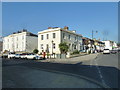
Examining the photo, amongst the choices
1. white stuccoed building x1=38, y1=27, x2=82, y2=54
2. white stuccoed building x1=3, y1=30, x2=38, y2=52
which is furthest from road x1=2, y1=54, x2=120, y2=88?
white stuccoed building x1=3, y1=30, x2=38, y2=52

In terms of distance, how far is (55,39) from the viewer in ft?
122

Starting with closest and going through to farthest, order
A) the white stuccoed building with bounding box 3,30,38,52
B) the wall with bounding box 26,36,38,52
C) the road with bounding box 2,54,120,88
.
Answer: the road with bounding box 2,54,120,88
the white stuccoed building with bounding box 3,30,38,52
the wall with bounding box 26,36,38,52

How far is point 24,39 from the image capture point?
47562 mm

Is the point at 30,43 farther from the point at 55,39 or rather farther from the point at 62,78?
the point at 62,78

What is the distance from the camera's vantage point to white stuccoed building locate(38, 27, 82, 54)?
120 feet

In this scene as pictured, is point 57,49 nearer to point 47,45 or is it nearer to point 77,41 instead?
point 47,45

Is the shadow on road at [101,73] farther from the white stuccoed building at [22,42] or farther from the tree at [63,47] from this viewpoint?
the white stuccoed building at [22,42]

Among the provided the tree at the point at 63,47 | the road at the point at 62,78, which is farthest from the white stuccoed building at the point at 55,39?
the road at the point at 62,78

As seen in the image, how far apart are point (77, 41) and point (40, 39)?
13839 millimetres

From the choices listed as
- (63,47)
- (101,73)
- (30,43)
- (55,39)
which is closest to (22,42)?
(30,43)

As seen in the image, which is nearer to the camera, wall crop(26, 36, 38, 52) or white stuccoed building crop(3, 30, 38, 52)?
white stuccoed building crop(3, 30, 38, 52)

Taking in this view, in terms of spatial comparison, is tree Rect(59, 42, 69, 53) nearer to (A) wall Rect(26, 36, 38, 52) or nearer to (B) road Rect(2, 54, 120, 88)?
(A) wall Rect(26, 36, 38, 52)

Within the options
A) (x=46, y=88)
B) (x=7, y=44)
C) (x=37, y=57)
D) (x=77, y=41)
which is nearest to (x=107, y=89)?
(x=46, y=88)

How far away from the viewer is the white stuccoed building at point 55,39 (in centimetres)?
3668
